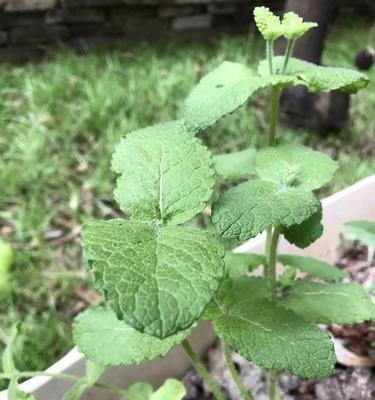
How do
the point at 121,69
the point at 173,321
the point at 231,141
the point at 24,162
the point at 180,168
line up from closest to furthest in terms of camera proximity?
the point at 173,321 < the point at 180,168 < the point at 24,162 < the point at 231,141 < the point at 121,69

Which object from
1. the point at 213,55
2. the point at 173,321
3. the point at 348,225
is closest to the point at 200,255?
the point at 173,321

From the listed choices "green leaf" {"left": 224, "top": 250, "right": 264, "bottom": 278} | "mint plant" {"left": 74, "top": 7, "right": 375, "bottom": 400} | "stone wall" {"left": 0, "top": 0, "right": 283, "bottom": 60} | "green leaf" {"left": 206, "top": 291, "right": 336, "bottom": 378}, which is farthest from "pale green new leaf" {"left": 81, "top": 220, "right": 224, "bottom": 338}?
"stone wall" {"left": 0, "top": 0, "right": 283, "bottom": 60}

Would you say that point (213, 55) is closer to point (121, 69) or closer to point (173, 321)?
point (121, 69)

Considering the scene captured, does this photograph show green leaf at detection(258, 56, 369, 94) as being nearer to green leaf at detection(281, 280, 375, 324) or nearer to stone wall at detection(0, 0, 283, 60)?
green leaf at detection(281, 280, 375, 324)

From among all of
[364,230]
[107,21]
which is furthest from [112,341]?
[107,21]

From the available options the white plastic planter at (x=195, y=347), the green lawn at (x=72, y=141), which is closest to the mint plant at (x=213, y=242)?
the white plastic planter at (x=195, y=347)
